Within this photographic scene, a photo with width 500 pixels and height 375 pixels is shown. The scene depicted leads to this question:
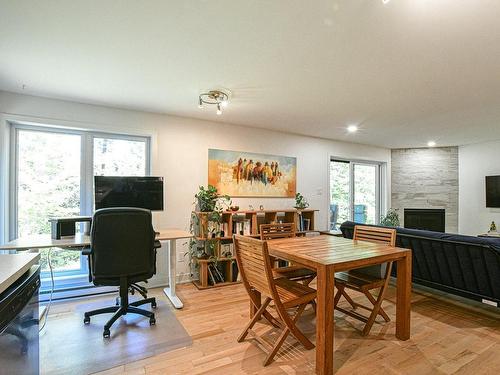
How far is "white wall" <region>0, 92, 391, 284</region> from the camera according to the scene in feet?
10.3

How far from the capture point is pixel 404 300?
229 cm

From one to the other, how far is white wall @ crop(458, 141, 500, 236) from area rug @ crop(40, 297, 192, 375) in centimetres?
602

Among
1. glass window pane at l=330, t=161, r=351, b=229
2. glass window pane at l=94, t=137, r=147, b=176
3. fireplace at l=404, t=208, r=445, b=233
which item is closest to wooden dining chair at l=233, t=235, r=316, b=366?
glass window pane at l=94, t=137, r=147, b=176

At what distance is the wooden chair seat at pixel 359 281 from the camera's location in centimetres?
241

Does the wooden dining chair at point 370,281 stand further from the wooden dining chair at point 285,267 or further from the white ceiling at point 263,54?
the white ceiling at point 263,54

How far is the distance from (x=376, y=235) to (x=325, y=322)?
1.44m

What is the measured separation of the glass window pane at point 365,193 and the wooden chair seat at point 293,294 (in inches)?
165

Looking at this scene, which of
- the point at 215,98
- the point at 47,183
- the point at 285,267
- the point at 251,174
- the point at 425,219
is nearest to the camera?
the point at 285,267

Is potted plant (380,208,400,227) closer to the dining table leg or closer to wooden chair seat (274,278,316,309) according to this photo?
wooden chair seat (274,278,316,309)

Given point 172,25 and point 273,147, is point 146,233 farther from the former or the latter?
point 273,147

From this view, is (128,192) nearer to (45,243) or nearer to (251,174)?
(45,243)

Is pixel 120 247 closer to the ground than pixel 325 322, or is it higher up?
higher up

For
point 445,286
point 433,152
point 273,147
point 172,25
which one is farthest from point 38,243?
point 433,152

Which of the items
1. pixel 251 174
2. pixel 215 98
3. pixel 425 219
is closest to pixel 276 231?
pixel 251 174
